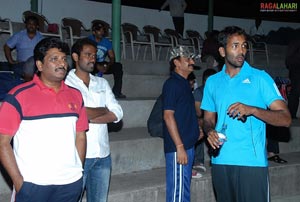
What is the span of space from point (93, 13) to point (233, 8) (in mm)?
5187

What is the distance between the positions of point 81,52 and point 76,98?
0.70 m

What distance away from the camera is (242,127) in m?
3.35

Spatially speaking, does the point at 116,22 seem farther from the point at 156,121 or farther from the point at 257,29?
the point at 257,29

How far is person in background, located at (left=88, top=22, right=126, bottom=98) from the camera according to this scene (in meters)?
7.43

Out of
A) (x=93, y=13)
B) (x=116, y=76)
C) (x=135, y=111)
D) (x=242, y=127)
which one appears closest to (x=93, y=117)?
(x=242, y=127)

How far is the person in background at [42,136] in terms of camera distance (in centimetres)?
285

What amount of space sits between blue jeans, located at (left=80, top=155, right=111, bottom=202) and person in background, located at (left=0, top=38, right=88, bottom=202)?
718 millimetres

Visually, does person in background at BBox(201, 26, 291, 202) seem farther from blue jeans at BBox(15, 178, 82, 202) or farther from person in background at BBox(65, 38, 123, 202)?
blue jeans at BBox(15, 178, 82, 202)

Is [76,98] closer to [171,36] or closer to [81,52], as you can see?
[81,52]

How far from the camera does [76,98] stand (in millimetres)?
3195

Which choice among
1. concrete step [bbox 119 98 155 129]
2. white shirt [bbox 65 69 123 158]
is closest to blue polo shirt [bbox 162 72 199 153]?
white shirt [bbox 65 69 123 158]

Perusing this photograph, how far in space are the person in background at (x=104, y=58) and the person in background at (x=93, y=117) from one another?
3.47 meters

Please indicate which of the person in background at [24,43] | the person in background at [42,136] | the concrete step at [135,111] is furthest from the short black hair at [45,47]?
the person in background at [24,43]

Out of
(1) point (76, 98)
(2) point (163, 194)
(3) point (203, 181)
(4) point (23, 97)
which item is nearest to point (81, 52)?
(1) point (76, 98)
